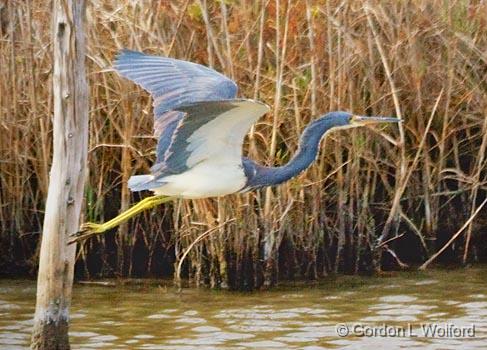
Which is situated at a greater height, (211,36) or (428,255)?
(211,36)

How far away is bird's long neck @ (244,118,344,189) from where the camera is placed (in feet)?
19.3

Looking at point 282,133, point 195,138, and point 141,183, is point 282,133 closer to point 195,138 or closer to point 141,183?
point 195,138

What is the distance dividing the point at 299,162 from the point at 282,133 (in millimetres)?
1377

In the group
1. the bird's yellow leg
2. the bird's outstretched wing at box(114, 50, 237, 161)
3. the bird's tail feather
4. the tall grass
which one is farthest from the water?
the bird's outstretched wing at box(114, 50, 237, 161)

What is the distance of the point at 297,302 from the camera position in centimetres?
679

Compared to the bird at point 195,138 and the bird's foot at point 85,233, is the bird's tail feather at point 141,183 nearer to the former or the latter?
the bird at point 195,138

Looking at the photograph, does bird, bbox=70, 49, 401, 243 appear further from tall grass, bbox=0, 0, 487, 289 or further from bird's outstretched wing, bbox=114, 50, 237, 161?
tall grass, bbox=0, 0, 487, 289

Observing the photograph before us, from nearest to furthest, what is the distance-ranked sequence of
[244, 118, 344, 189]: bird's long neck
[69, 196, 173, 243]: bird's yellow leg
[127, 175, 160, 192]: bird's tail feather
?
1. [69, 196, 173, 243]: bird's yellow leg
2. [127, 175, 160, 192]: bird's tail feather
3. [244, 118, 344, 189]: bird's long neck

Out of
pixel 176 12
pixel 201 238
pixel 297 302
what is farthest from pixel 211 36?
pixel 297 302

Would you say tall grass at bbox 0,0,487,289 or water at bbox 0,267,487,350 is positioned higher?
tall grass at bbox 0,0,487,289

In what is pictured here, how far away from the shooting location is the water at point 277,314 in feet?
19.8

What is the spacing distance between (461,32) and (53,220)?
3.70 meters

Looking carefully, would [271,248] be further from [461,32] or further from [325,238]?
[461,32]

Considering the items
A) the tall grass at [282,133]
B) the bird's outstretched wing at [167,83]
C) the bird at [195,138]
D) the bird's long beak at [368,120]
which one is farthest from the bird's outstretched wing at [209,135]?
the tall grass at [282,133]
